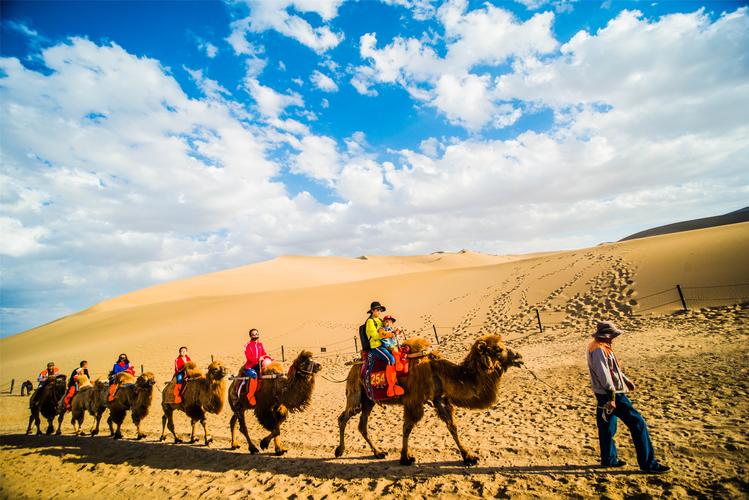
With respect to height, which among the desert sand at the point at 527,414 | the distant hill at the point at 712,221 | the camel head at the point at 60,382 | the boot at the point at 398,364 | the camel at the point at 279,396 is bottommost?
the desert sand at the point at 527,414

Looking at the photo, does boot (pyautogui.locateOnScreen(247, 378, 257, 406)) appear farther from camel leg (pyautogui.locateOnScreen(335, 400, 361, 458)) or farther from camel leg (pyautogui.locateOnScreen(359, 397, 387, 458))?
camel leg (pyautogui.locateOnScreen(359, 397, 387, 458))

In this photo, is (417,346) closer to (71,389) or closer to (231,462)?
(231,462)

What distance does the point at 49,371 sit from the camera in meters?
12.1

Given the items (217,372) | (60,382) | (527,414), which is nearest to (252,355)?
(217,372)

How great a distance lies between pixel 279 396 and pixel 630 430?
617 cm

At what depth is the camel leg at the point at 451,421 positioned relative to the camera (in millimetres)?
5609

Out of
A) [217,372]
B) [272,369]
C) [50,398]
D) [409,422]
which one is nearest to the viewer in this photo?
[409,422]

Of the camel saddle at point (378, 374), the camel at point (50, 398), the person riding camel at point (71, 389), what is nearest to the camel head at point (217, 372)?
the camel saddle at point (378, 374)

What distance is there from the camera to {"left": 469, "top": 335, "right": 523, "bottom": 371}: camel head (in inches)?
221

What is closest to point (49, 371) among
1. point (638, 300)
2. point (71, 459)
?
point (71, 459)

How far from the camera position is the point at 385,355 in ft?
20.9

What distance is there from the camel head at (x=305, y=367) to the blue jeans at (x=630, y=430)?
4958 mm

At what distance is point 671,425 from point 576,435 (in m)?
1.61

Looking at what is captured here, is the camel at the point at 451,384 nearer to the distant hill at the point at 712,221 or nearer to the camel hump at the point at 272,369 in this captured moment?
the camel hump at the point at 272,369
